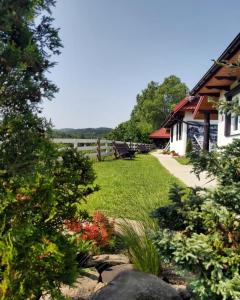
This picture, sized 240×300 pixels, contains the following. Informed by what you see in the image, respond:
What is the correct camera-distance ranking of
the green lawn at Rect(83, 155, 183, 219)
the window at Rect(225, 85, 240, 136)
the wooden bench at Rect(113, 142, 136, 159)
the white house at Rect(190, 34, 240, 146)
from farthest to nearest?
the wooden bench at Rect(113, 142, 136, 159) → the window at Rect(225, 85, 240, 136) → the white house at Rect(190, 34, 240, 146) → the green lawn at Rect(83, 155, 183, 219)

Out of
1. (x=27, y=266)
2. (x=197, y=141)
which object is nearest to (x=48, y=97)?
(x=27, y=266)

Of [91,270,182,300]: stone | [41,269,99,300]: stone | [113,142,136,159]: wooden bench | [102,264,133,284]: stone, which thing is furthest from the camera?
[113,142,136,159]: wooden bench

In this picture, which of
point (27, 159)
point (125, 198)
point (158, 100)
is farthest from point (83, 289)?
point (158, 100)

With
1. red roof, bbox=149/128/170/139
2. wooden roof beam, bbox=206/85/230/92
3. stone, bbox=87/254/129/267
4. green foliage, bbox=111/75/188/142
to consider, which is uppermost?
green foliage, bbox=111/75/188/142

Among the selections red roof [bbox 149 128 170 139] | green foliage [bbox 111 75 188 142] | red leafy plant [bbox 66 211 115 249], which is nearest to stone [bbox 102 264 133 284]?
red leafy plant [bbox 66 211 115 249]

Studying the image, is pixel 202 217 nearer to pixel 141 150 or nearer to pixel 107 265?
pixel 107 265

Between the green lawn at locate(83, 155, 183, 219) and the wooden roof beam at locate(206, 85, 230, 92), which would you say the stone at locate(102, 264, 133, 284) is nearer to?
the green lawn at locate(83, 155, 183, 219)

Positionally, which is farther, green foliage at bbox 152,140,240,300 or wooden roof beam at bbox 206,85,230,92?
wooden roof beam at bbox 206,85,230,92

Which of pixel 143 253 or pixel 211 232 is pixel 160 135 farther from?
pixel 211 232

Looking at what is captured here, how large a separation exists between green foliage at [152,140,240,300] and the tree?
689 millimetres

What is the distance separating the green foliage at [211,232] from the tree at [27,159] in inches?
27.1

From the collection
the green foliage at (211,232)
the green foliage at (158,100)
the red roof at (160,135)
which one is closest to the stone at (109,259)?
the green foliage at (211,232)

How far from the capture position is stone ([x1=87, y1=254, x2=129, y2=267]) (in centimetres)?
410

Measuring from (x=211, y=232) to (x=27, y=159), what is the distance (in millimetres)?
1252
